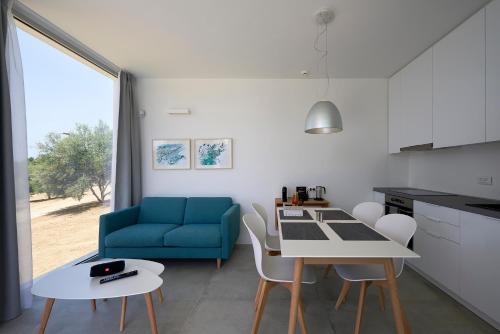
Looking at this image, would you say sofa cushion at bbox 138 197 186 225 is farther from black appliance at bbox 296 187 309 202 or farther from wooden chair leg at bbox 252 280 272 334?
wooden chair leg at bbox 252 280 272 334

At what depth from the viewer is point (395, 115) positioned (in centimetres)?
326

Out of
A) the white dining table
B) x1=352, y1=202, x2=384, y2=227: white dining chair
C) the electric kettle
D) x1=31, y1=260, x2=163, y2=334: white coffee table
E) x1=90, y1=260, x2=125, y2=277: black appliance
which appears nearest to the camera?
the white dining table

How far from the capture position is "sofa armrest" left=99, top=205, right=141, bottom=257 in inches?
101

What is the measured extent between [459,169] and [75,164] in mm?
4855

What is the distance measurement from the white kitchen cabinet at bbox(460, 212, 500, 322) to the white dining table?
3.01 ft

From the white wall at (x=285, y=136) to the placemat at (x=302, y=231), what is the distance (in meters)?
1.66

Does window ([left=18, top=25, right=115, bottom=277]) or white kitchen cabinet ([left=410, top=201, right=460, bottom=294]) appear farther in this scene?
window ([left=18, top=25, right=115, bottom=277])

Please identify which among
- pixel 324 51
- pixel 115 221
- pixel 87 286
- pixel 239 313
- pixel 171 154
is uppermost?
pixel 324 51

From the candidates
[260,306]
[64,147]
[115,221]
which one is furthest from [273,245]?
[64,147]

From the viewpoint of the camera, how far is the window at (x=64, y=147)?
226 centimetres

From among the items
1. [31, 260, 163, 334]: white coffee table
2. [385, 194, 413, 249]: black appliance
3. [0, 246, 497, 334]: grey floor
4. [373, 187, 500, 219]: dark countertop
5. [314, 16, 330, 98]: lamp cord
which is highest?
[314, 16, 330, 98]: lamp cord

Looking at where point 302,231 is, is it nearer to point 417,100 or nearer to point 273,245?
point 273,245

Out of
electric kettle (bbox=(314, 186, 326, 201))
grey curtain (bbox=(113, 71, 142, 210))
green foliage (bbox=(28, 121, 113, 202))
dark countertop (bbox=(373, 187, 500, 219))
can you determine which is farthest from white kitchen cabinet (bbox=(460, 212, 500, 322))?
green foliage (bbox=(28, 121, 113, 202))

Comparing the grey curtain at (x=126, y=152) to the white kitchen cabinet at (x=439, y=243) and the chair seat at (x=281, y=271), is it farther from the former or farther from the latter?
the white kitchen cabinet at (x=439, y=243)
